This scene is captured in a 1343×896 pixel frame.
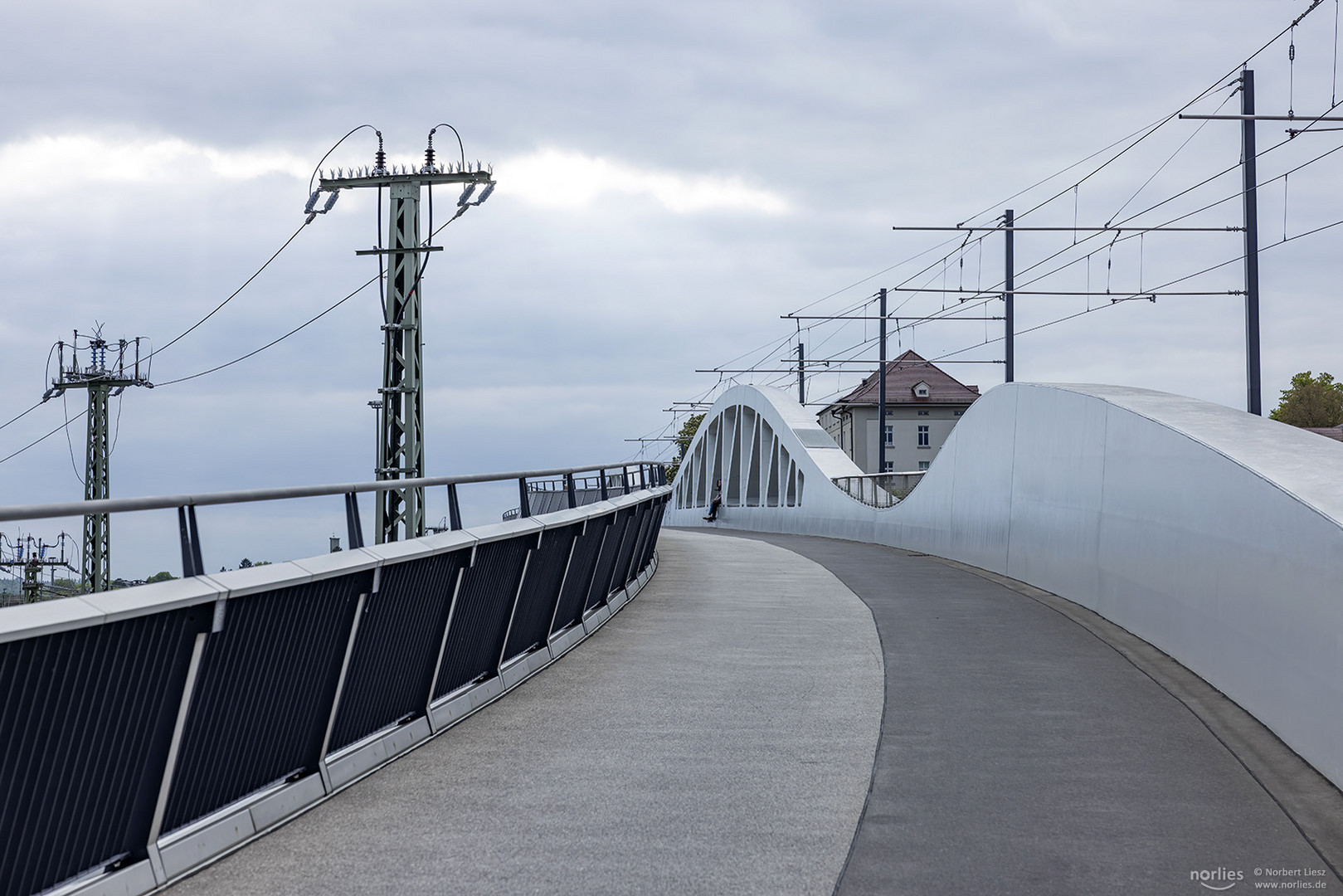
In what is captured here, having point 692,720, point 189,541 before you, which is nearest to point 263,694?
point 189,541

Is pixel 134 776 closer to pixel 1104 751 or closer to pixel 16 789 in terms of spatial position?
pixel 16 789

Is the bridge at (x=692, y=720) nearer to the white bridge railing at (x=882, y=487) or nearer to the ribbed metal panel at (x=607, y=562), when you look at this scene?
the ribbed metal panel at (x=607, y=562)

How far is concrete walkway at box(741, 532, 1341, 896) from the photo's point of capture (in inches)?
209

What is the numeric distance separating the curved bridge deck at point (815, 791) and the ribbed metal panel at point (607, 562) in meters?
1.89

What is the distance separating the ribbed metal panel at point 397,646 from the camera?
22.2ft

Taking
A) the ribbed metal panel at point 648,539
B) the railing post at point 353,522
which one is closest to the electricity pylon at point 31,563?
the railing post at point 353,522

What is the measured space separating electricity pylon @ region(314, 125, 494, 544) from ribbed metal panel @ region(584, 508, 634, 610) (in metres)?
9.53

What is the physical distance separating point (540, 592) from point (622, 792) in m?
3.97

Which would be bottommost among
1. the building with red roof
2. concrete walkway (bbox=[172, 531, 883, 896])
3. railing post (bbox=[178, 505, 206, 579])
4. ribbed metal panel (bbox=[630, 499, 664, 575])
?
concrete walkway (bbox=[172, 531, 883, 896])

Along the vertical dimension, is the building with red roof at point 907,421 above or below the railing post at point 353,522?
above

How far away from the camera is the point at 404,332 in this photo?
25.2 meters

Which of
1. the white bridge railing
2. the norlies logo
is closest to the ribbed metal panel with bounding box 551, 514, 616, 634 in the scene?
the norlies logo

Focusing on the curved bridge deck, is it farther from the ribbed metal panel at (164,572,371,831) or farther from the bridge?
the ribbed metal panel at (164,572,371,831)

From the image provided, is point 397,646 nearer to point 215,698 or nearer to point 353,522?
point 353,522
